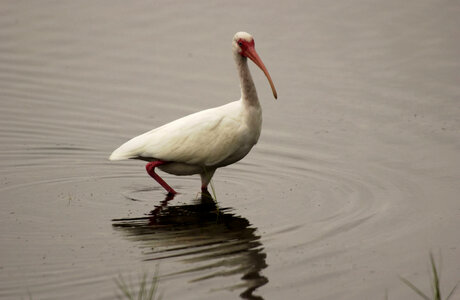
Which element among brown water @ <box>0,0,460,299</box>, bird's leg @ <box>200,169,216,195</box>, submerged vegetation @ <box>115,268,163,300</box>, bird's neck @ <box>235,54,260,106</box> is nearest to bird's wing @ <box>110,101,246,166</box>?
bird's neck @ <box>235,54,260,106</box>

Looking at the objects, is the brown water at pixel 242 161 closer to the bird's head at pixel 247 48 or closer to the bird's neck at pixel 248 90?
the bird's neck at pixel 248 90

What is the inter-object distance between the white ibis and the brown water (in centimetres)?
51

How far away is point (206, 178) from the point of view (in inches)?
378

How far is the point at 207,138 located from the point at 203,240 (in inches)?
56.3

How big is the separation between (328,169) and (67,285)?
4229mm

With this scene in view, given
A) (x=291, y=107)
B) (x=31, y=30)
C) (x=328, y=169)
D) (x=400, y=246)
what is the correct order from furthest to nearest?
(x=31, y=30), (x=291, y=107), (x=328, y=169), (x=400, y=246)

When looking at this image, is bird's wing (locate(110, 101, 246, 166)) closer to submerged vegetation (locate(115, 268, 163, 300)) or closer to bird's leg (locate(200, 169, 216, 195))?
bird's leg (locate(200, 169, 216, 195))

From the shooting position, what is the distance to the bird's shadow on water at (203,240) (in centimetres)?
727

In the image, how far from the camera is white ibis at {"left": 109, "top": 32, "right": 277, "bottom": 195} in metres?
9.17

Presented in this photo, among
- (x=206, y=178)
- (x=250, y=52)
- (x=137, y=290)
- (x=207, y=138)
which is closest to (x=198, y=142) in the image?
(x=207, y=138)

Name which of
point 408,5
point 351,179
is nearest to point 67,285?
point 351,179

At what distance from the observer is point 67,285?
6.98 m

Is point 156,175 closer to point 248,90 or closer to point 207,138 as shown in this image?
point 207,138

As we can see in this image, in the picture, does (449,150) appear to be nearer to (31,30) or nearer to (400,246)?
(400,246)
